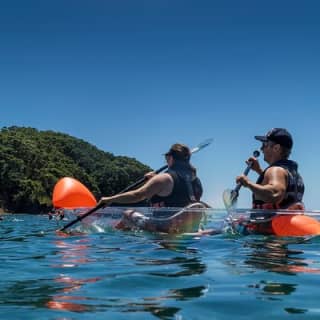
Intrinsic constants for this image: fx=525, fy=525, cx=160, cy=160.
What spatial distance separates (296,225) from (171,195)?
239 centimetres

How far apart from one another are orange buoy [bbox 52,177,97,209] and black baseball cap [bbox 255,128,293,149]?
4.74 m

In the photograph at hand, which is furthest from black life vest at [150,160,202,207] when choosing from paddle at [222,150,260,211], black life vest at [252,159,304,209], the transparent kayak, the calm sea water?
the calm sea water

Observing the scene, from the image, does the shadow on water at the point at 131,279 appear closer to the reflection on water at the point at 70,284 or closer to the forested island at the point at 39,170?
the reflection on water at the point at 70,284

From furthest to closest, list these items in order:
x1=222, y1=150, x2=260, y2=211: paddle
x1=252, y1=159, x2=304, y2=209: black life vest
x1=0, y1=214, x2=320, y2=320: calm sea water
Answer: x1=222, y1=150, x2=260, y2=211: paddle
x1=252, y1=159, x2=304, y2=209: black life vest
x1=0, y1=214, x2=320, y2=320: calm sea water

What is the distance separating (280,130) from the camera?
25.4 ft

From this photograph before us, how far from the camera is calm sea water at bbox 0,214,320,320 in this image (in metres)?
3.12

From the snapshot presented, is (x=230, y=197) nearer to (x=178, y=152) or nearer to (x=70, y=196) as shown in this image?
(x=178, y=152)

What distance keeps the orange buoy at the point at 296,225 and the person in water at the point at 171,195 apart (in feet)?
4.96

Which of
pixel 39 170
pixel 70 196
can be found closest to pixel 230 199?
pixel 70 196

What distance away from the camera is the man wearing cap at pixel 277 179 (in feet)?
22.8

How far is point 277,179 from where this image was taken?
699cm

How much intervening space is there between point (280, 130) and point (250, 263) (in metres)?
3.38

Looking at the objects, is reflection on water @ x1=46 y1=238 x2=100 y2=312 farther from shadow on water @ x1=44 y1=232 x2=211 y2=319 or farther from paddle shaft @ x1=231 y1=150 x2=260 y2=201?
paddle shaft @ x1=231 y1=150 x2=260 y2=201

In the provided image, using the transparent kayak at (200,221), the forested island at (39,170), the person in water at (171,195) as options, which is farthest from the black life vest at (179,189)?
the forested island at (39,170)
